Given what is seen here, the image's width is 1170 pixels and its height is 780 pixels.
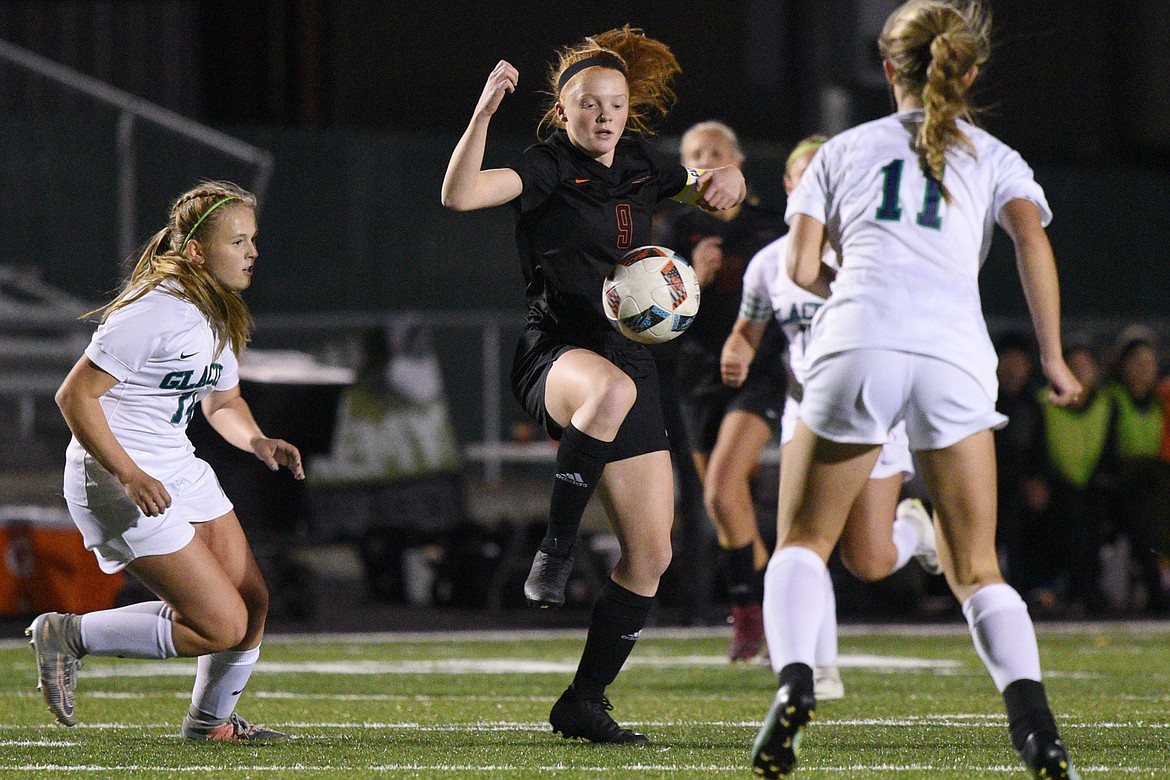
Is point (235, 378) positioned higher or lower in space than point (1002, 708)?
higher

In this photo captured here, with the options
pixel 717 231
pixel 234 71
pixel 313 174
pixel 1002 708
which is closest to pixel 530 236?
pixel 1002 708

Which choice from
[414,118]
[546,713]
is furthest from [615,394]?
[414,118]

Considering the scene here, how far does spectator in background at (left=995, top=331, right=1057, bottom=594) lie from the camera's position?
1206 cm

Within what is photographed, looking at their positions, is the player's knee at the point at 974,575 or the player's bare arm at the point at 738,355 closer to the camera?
the player's knee at the point at 974,575

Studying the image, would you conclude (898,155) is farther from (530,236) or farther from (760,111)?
(760,111)

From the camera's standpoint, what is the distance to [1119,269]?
2066 centimetres

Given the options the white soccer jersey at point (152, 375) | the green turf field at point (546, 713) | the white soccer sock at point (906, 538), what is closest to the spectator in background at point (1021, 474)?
the green turf field at point (546, 713)

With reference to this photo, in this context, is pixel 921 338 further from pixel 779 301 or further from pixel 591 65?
pixel 779 301

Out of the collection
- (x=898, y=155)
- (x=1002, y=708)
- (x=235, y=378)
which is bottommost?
(x=1002, y=708)

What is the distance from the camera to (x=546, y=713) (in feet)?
21.4

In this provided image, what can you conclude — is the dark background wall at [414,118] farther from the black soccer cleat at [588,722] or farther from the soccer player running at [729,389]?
the black soccer cleat at [588,722]

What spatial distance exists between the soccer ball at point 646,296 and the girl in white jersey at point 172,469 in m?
1.07

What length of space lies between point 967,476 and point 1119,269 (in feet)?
56.6

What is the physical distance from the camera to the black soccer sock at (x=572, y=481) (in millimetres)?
5180
